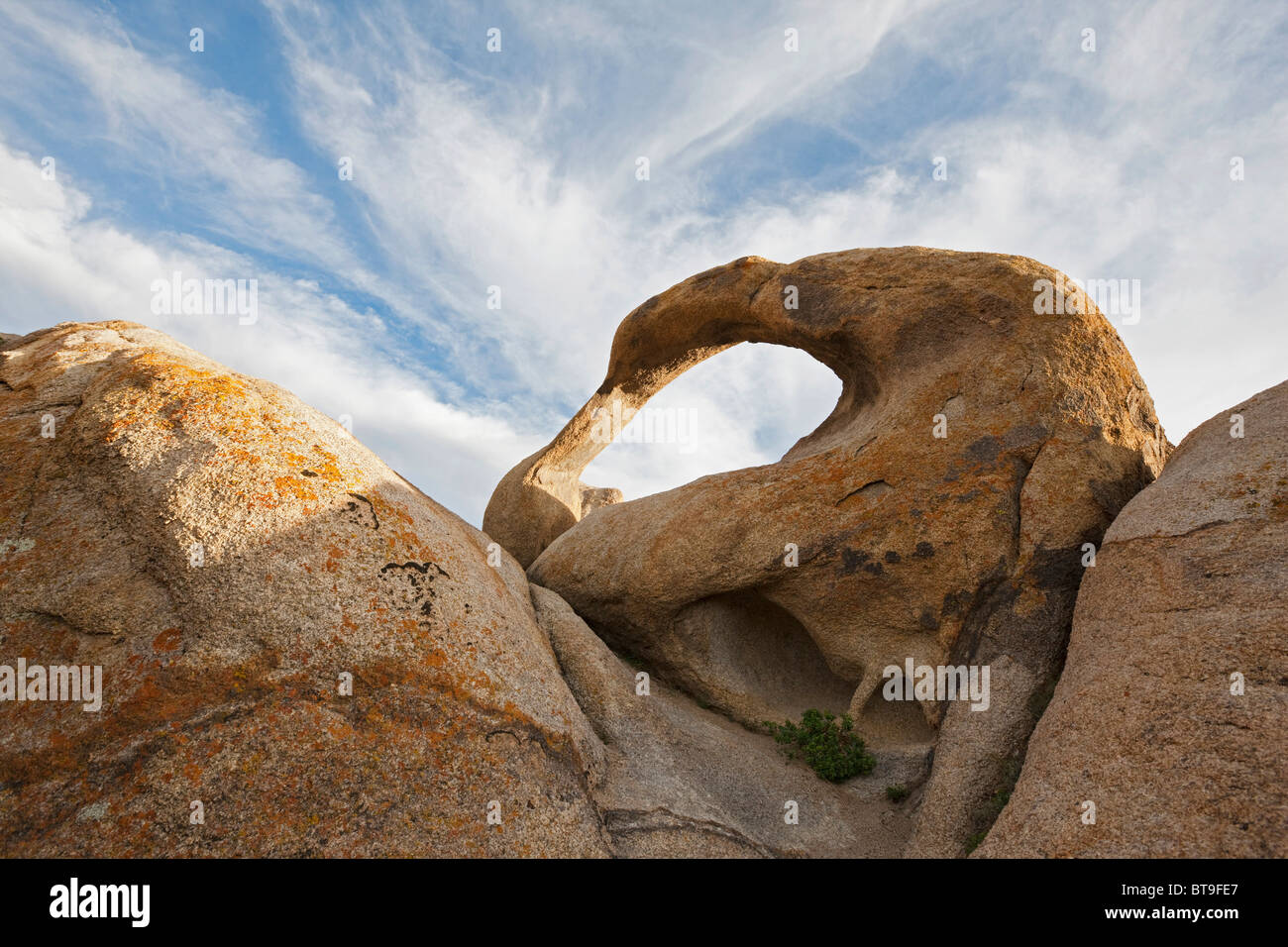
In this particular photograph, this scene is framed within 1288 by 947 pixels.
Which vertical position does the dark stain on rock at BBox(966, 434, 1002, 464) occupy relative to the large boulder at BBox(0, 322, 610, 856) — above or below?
above

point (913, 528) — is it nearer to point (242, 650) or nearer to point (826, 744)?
point (826, 744)

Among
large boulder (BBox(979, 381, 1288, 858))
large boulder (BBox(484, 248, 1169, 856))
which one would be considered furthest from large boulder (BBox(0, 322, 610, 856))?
large boulder (BBox(979, 381, 1288, 858))

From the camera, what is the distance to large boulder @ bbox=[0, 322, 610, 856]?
527cm

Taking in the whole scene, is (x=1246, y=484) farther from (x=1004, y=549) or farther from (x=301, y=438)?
(x=301, y=438)

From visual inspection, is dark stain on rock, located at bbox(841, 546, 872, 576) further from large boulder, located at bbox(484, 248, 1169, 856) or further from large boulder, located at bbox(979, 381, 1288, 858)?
large boulder, located at bbox(979, 381, 1288, 858)

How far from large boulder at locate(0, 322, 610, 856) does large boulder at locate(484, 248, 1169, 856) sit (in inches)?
160

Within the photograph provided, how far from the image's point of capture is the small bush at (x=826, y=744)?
30.6 feet

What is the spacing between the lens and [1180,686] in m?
5.87

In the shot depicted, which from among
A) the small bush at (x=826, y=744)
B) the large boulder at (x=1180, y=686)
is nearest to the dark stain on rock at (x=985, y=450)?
the large boulder at (x=1180, y=686)

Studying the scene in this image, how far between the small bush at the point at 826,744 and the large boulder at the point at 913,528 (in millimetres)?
401

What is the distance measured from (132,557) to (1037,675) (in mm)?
9969

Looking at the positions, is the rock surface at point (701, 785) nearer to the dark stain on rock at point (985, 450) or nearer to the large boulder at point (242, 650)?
the large boulder at point (242, 650)

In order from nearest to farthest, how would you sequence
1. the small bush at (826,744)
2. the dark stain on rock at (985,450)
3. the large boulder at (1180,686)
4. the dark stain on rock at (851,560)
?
the large boulder at (1180,686) → the small bush at (826,744) → the dark stain on rock at (985,450) → the dark stain on rock at (851,560)

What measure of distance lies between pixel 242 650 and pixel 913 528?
855 cm
